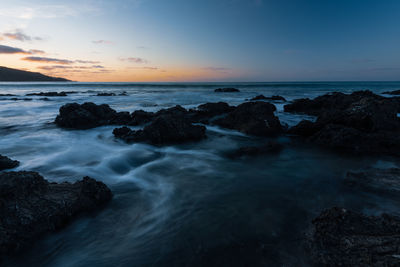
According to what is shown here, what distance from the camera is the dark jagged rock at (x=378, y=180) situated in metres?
4.49

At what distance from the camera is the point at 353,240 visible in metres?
2.63

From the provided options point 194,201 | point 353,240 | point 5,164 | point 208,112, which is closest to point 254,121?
point 208,112

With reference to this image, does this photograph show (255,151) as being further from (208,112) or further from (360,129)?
(208,112)

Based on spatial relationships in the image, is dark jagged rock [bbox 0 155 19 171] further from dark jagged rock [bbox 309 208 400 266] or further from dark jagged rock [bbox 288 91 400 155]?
dark jagged rock [bbox 288 91 400 155]

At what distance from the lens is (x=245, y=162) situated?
22.2ft

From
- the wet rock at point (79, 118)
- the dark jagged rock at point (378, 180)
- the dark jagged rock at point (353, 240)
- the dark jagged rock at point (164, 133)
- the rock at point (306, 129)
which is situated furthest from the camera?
the wet rock at point (79, 118)

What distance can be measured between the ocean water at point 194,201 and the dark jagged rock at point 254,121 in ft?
4.57

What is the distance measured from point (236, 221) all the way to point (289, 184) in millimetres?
2223

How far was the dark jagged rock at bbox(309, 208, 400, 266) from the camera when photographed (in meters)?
2.35

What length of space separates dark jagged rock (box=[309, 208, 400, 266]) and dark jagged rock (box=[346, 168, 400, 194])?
1.97 meters

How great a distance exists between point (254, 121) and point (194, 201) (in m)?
6.65

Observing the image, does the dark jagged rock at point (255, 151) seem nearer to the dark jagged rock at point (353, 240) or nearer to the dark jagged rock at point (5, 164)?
the dark jagged rock at point (353, 240)

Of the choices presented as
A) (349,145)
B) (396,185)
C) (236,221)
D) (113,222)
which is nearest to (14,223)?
(113,222)

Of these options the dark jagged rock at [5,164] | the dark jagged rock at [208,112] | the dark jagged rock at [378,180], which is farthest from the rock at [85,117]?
the dark jagged rock at [378,180]
